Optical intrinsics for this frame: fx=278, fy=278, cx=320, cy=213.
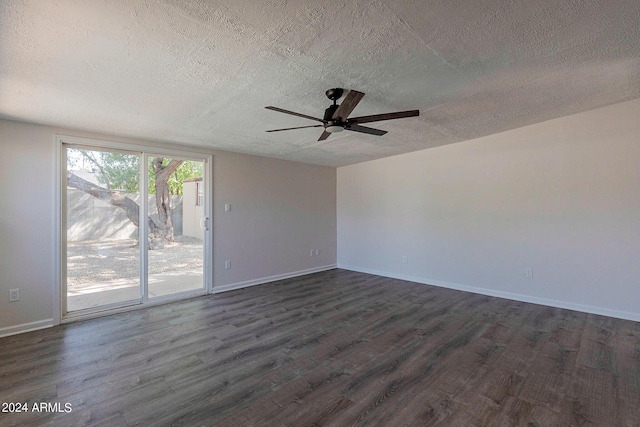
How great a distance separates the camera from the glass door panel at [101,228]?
3.51 m

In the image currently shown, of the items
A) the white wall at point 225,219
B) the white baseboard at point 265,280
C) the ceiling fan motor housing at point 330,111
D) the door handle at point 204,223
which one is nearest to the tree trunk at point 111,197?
the white wall at point 225,219

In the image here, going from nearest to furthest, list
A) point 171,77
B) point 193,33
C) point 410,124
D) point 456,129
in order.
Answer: point 193,33 → point 171,77 → point 410,124 → point 456,129

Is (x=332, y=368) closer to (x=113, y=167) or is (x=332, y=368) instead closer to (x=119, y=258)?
(x=119, y=258)

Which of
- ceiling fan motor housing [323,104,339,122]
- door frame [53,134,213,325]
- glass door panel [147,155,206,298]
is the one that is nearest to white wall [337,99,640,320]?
ceiling fan motor housing [323,104,339,122]

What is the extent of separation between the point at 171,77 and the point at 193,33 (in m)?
0.66

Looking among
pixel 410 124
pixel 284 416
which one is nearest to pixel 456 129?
pixel 410 124

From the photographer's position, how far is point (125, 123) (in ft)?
10.6

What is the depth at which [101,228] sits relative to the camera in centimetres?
367

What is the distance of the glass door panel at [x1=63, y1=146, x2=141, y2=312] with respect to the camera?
3.51 meters

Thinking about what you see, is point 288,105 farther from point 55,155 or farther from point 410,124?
point 55,155

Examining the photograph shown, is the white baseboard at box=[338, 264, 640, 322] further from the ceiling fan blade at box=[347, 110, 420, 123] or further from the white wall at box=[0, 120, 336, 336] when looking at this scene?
the ceiling fan blade at box=[347, 110, 420, 123]

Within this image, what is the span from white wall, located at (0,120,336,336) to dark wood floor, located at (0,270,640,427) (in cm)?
62

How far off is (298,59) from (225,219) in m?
3.27

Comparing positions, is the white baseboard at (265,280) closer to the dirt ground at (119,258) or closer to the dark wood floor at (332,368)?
the dirt ground at (119,258)
